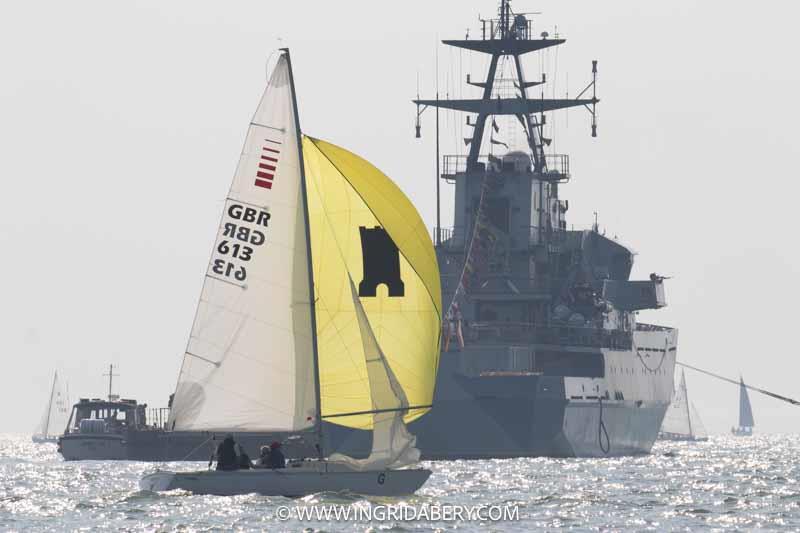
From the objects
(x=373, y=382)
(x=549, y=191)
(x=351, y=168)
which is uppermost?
(x=549, y=191)

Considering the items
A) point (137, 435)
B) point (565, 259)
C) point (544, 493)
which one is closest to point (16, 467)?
point (137, 435)

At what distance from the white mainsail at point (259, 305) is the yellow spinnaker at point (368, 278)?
754mm

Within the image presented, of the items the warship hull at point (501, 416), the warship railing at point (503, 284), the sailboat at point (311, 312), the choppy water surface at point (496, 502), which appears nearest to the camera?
the choppy water surface at point (496, 502)

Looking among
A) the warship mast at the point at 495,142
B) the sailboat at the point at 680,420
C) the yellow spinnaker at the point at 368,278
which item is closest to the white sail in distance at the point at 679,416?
the sailboat at the point at 680,420

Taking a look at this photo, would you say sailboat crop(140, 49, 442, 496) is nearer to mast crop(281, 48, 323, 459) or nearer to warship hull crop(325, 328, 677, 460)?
mast crop(281, 48, 323, 459)

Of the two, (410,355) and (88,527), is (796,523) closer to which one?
(410,355)

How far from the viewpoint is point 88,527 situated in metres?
40.0

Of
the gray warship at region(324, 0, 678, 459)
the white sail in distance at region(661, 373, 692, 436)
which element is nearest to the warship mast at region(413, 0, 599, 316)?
the gray warship at region(324, 0, 678, 459)

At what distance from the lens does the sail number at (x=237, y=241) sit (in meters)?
44.1

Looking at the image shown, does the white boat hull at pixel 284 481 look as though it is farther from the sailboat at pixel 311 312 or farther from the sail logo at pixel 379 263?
the sail logo at pixel 379 263

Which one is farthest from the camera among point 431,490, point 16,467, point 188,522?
point 16,467

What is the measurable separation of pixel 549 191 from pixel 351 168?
47.8m

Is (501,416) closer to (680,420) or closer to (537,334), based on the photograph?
(537,334)

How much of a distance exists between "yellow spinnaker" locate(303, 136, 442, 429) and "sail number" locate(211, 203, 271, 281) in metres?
1.68
